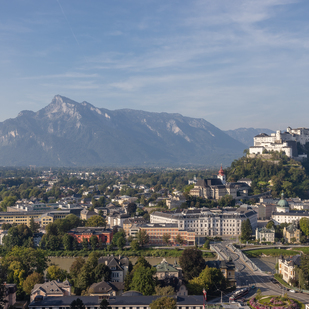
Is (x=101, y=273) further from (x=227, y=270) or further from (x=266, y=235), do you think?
(x=266, y=235)

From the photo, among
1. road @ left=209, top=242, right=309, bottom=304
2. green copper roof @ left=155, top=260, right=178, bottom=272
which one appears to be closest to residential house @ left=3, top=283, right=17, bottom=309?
green copper roof @ left=155, top=260, right=178, bottom=272

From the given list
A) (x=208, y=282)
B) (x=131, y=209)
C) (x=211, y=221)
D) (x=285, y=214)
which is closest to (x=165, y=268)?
(x=208, y=282)

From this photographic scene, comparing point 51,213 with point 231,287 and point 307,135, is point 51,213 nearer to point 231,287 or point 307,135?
point 231,287

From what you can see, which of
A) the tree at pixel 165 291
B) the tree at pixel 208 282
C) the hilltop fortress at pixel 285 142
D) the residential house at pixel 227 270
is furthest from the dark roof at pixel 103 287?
the hilltop fortress at pixel 285 142

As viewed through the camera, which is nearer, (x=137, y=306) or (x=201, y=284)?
(x=137, y=306)

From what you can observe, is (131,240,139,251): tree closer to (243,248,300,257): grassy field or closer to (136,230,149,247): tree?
(136,230,149,247): tree

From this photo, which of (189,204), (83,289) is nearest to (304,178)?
(189,204)
